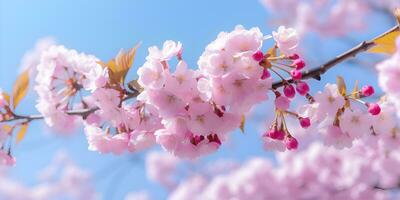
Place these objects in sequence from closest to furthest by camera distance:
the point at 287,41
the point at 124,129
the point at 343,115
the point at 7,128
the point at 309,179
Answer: the point at 287,41, the point at 343,115, the point at 124,129, the point at 7,128, the point at 309,179

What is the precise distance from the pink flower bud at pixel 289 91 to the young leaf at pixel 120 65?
527 mm

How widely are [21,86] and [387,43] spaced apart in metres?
1.30

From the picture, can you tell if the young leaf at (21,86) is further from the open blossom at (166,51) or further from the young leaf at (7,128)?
the open blossom at (166,51)

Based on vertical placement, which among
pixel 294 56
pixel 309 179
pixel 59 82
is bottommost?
pixel 294 56

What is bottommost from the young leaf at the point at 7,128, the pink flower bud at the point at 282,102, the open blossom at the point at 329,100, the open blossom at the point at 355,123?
the pink flower bud at the point at 282,102

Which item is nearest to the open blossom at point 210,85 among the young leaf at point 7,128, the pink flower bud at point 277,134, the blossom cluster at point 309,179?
the pink flower bud at point 277,134

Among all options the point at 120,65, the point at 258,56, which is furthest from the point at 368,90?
the point at 120,65

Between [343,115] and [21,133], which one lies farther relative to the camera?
[21,133]

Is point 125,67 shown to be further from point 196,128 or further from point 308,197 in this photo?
point 308,197

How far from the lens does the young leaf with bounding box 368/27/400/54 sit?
4.48 ft

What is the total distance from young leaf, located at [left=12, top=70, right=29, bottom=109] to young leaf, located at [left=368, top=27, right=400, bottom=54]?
1237 mm

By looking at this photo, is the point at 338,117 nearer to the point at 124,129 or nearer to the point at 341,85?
the point at 341,85

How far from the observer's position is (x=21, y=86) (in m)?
1.79

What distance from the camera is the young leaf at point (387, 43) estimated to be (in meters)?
1.37
